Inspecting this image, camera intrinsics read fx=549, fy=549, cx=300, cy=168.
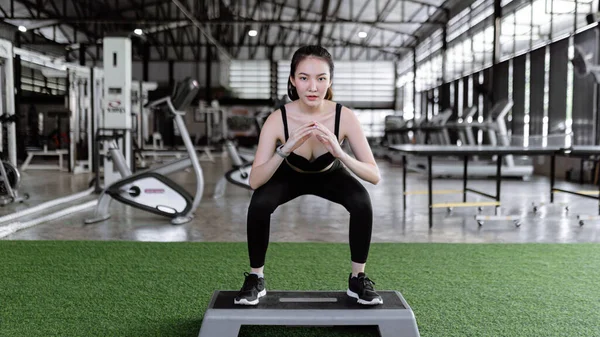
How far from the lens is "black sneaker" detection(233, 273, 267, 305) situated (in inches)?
77.5

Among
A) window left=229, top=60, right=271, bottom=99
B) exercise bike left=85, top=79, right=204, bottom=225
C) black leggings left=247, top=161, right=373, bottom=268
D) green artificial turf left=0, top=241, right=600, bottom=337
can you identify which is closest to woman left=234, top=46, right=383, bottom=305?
black leggings left=247, top=161, right=373, bottom=268

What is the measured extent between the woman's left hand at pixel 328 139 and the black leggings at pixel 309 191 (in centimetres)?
18

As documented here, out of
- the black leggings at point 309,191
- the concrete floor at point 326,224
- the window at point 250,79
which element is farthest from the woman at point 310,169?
the window at point 250,79

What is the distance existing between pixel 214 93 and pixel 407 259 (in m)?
19.1

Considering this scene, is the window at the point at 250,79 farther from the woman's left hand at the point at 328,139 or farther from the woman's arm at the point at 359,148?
the woman's left hand at the point at 328,139

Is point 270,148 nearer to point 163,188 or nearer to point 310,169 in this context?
point 310,169

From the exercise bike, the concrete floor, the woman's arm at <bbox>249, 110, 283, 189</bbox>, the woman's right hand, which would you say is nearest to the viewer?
the woman's right hand

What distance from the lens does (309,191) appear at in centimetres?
210

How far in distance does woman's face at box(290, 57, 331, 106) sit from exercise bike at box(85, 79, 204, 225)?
2850 mm

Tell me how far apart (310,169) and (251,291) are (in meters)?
0.49

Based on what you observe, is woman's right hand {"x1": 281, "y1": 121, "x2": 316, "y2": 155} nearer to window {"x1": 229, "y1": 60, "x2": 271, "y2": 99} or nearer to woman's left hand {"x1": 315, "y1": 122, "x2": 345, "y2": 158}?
woman's left hand {"x1": 315, "y1": 122, "x2": 345, "y2": 158}

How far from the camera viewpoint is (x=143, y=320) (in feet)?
7.13

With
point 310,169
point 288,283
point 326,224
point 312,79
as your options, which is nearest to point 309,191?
point 310,169

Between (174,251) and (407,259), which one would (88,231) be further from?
(407,259)
